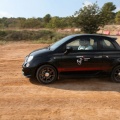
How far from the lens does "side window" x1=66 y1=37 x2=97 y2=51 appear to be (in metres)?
8.41

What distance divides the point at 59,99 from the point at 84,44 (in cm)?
251

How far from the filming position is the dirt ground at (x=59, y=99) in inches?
223

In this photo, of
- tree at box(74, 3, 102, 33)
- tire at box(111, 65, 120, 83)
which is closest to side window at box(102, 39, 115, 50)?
tire at box(111, 65, 120, 83)

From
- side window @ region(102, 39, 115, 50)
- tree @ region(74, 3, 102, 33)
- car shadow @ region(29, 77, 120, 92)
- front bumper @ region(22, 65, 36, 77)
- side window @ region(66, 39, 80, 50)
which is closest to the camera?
car shadow @ region(29, 77, 120, 92)

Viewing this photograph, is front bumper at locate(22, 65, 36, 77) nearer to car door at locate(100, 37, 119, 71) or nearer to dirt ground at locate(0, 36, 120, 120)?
dirt ground at locate(0, 36, 120, 120)

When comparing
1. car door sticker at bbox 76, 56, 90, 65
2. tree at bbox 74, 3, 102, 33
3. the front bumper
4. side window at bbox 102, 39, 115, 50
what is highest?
tree at bbox 74, 3, 102, 33

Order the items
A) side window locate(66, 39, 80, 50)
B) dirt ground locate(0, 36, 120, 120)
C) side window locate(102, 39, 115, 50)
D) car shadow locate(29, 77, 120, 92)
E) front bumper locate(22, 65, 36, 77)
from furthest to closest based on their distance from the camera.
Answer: side window locate(102, 39, 115, 50) → side window locate(66, 39, 80, 50) → front bumper locate(22, 65, 36, 77) → car shadow locate(29, 77, 120, 92) → dirt ground locate(0, 36, 120, 120)

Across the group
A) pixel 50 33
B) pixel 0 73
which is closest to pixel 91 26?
pixel 50 33

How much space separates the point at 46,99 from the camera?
6738mm

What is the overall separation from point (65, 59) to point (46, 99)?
75.3 inches

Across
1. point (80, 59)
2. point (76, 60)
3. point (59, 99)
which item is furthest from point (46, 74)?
point (59, 99)

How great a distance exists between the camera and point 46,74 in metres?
8.23

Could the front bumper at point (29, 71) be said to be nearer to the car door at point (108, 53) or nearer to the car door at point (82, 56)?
the car door at point (82, 56)

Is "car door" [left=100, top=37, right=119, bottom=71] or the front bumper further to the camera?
"car door" [left=100, top=37, right=119, bottom=71]
